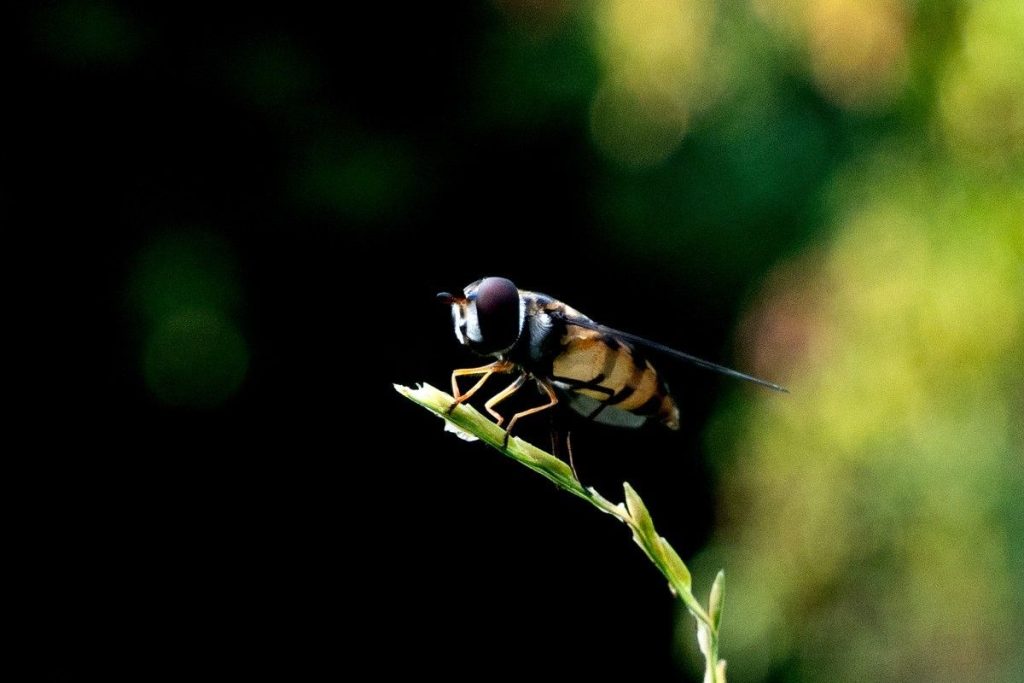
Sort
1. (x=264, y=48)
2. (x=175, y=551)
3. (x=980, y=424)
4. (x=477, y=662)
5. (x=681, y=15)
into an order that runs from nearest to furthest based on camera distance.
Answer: (x=980, y=424), (x=681, y=15), (x=264, y=48), (x=175, y=551), (x=477, y=662)

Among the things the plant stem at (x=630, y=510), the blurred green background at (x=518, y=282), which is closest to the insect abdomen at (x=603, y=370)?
the plant stem at (x=630, y=510)

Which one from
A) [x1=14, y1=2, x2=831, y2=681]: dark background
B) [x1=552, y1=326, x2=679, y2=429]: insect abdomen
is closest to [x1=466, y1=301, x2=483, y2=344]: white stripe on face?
[x1=552, y1=326, x2=679, y2=429]: insect abdomen

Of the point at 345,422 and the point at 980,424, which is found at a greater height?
the point at 980,424

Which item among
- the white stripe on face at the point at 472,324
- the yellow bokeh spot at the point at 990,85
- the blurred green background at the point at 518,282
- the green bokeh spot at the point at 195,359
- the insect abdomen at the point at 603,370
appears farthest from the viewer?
the green bokeh spot at the point at 195,359

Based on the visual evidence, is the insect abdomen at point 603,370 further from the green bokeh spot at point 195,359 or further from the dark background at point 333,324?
the green bokeh spot at point 195,359

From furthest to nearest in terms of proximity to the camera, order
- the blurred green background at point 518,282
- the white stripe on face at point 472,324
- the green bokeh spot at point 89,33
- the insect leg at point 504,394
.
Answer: the green bokeh spot at point 89,33 → the blurred green background at point 518,282 → the white stripe on face at point 472,324 → the insect leg at point 504,394

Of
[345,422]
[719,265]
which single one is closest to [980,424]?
[719,265]

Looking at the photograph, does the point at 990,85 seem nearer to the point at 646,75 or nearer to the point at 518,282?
the point at 646,75

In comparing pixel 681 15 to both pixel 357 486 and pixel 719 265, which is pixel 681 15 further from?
pixel 357 486
